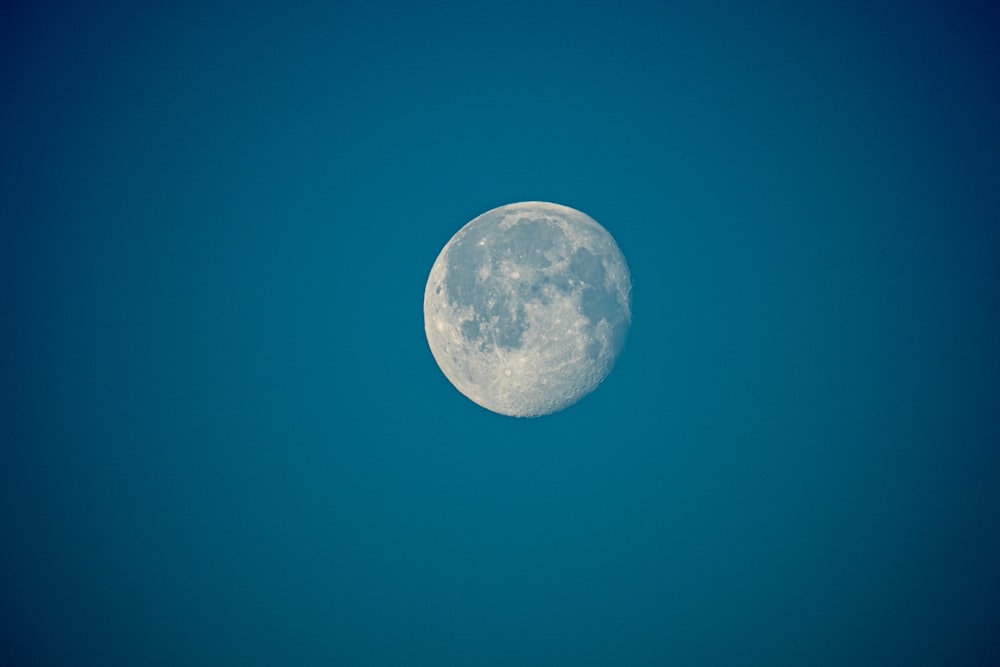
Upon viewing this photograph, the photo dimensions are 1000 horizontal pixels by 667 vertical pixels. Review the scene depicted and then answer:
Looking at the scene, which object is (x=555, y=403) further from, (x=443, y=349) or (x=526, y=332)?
(x=443, y=349)

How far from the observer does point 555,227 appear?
4.39 meters

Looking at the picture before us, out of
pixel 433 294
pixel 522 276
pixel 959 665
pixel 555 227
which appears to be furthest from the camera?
pixel 959 665

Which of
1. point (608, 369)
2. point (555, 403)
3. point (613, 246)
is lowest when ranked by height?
point (555, 403)

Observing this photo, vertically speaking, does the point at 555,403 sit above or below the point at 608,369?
below

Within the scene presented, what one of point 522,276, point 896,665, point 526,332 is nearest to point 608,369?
point 526,332

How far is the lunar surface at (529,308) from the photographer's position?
4109 millimetres

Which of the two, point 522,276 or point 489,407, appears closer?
point 522,276

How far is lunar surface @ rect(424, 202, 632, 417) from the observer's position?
13.5ft

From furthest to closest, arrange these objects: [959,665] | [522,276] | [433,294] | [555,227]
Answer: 1. [959,665]
2. [433,294]
3. [555,227]
4. [522,276]

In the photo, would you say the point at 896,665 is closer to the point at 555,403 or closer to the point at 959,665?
the point at 959,665

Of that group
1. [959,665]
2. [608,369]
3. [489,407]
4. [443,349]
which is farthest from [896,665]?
[443,349]

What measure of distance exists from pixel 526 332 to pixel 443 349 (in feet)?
3.26

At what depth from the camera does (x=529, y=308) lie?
4062 mm

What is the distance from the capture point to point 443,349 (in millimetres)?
4637
